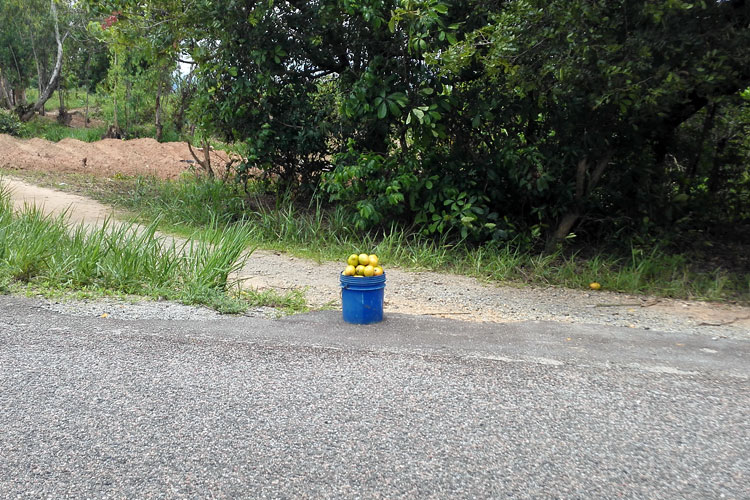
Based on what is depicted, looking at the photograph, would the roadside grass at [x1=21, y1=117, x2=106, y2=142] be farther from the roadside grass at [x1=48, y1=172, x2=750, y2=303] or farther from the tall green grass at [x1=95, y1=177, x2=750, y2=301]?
the tall green grass at [x1=95, y1=177, x2=750, y2=301]

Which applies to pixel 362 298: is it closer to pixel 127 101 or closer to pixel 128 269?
pixel 128 269

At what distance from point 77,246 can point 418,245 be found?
155 inches

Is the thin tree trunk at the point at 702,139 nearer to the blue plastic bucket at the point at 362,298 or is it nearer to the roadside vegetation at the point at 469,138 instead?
the roadside vegetation at the point at 469,138

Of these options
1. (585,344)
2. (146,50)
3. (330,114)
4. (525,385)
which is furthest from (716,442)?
(146,50)

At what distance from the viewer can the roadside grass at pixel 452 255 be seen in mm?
6660

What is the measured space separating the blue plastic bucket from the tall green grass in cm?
231

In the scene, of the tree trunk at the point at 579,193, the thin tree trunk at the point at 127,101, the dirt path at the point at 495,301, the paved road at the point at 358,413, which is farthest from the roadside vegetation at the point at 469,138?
the thin tree trunk at the point at 127,101

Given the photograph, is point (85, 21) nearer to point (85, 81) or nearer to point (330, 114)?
point (85, 81)

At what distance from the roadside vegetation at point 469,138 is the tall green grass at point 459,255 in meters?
0.03

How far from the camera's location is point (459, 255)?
24.7 ft

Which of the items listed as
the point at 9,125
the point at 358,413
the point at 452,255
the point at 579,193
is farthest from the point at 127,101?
the point at 358,413

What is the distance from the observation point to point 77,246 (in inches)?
231

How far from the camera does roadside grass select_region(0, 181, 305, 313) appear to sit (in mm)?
5281

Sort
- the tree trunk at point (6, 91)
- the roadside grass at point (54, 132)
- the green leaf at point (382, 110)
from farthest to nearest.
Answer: the tree trunk at point (6, 91) → the roadside grass at point (54, 132) → the green leaf at point (382, 110)
